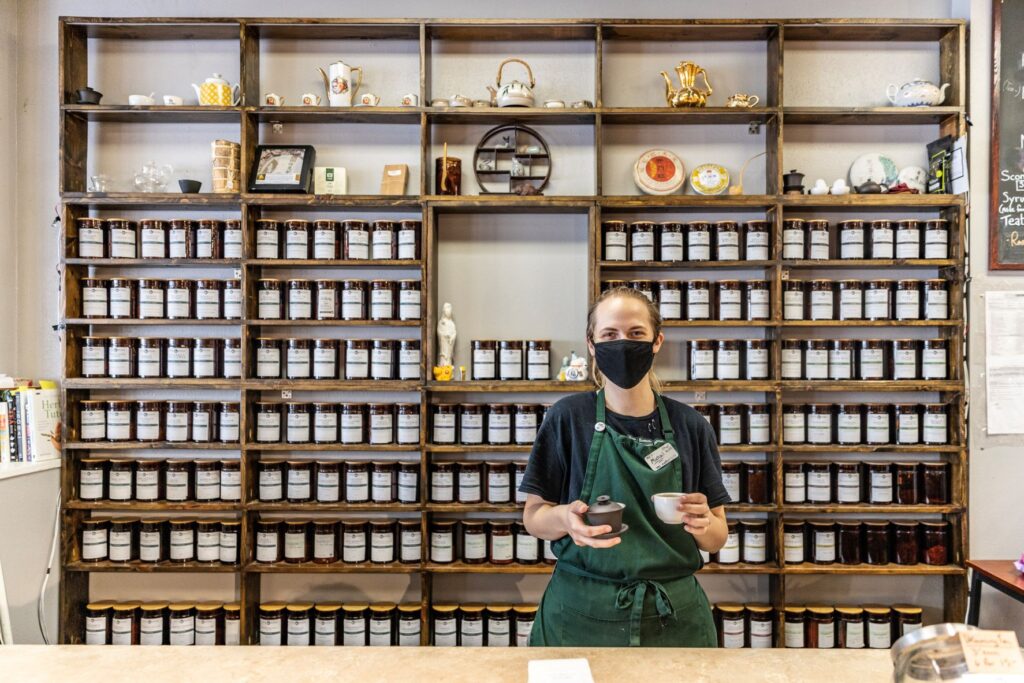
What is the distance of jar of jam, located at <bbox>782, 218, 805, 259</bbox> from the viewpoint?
313cm

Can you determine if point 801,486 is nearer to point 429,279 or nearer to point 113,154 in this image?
point 429,279

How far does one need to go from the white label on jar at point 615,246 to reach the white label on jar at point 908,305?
1.25m

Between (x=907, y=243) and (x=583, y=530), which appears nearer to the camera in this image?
(x=583, y=530)

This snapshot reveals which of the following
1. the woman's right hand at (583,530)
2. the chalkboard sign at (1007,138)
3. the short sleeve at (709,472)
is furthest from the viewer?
the chalkboard sign at (1007,138)

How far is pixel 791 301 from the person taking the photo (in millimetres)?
3150

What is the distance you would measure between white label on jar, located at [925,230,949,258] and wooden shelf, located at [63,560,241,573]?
340cm

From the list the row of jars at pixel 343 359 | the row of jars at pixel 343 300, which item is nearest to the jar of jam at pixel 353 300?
the row of jars at pixel 343 300

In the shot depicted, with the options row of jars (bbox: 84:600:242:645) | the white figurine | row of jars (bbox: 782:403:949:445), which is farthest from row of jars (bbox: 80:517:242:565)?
row of jars (bbox: 782:403:949:445)

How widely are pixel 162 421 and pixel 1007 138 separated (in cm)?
409

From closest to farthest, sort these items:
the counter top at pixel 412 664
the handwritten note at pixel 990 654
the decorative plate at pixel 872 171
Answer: the handwritten note at pixel 990 654
the counter top at pixel 412 664
the decorative plate at pixel 872 171

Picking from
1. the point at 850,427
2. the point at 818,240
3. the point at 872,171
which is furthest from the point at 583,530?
the point at 872,171

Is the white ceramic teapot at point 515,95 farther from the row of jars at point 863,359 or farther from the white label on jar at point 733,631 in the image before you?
the white label on jar at point 733,631

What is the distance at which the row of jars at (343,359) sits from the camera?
10.4 feet

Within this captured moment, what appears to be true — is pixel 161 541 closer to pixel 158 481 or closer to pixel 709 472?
pixel 158 481
